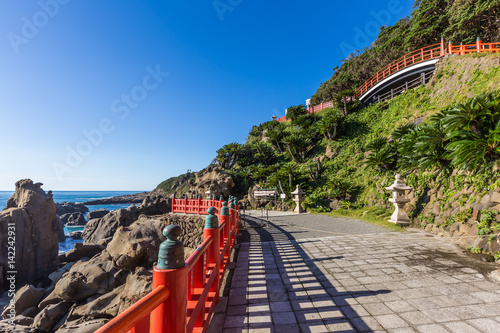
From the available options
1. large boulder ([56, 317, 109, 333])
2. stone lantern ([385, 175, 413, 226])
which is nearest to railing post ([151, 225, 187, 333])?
large boulder ([56, 317, 109, 333])

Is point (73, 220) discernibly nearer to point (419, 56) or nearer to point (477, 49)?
point (419, 56)

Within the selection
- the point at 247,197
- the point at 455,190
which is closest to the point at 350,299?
the point at 455,190

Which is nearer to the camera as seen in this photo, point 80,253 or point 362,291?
point 362,291

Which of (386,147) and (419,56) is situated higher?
(419,56)

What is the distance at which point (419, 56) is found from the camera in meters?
21.2

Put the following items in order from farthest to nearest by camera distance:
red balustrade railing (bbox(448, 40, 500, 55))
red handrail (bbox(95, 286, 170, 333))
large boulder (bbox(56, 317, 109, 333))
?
red balustrade railing (bbox(448, 40, 500, 55)) < large boulder (bbox(56, 317, 109, 333)) < red handrail (bbox(95, 286, 170, 333))

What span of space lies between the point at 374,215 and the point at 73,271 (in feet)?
51.7

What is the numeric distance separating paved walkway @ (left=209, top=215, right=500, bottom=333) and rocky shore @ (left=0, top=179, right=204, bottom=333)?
5614mm

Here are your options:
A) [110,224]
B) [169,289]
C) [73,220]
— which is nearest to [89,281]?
[169,289]

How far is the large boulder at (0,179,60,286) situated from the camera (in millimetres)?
15352

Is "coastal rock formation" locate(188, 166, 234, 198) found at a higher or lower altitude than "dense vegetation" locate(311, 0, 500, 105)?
lower

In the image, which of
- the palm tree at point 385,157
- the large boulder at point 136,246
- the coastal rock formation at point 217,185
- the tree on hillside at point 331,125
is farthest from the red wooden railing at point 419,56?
the large boulder at point 136,246

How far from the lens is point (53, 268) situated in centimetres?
1659

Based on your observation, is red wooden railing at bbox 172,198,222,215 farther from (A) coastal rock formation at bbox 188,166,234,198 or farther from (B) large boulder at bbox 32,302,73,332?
(B) large boulder at bbox 32,302,73,332
